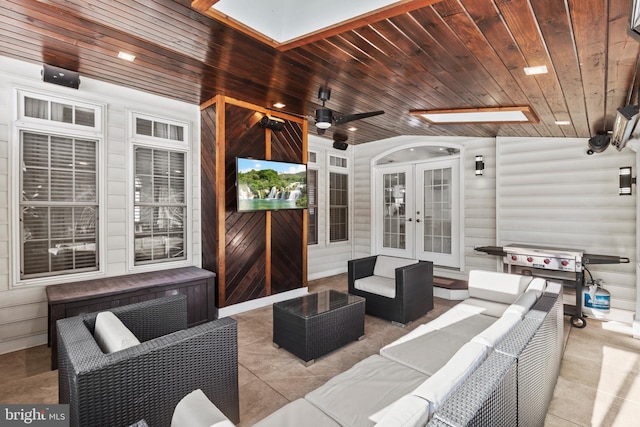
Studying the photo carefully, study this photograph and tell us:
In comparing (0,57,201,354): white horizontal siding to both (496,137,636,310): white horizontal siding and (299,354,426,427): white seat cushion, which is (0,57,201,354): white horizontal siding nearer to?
(299,354,426,427): white seat cushion

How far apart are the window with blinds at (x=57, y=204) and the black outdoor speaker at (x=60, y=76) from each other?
0.57 metres

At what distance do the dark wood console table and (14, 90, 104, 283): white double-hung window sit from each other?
327 millimetres

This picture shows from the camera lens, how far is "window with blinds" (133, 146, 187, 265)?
407 centimetres

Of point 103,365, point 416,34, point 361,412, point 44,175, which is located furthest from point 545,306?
point 44,175

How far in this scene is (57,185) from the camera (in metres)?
3.50

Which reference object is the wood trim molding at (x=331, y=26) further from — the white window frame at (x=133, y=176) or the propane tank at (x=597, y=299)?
the propane tank at (x=597, y=299)

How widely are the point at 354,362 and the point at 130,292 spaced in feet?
8.03

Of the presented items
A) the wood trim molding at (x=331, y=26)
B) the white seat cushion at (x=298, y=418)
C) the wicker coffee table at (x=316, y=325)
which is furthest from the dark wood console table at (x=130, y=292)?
the wood trim molding at (x=331, y=26)

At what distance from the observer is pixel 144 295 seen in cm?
348

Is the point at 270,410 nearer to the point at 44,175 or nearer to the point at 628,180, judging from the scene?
the point at 44,175

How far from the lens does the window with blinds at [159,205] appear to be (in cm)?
407

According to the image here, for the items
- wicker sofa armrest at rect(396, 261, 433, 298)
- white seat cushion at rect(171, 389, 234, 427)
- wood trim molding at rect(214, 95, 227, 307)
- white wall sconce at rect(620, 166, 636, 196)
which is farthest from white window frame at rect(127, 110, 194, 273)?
white wall sconce at rect(620, 166, 636, 196)

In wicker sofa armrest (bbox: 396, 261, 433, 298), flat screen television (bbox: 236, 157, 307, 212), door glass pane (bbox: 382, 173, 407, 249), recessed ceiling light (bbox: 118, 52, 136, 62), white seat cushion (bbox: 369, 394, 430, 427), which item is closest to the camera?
white seat cushion (bbox: 369, 394, 430, 427)

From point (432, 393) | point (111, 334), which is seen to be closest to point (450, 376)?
point (432, 393)
